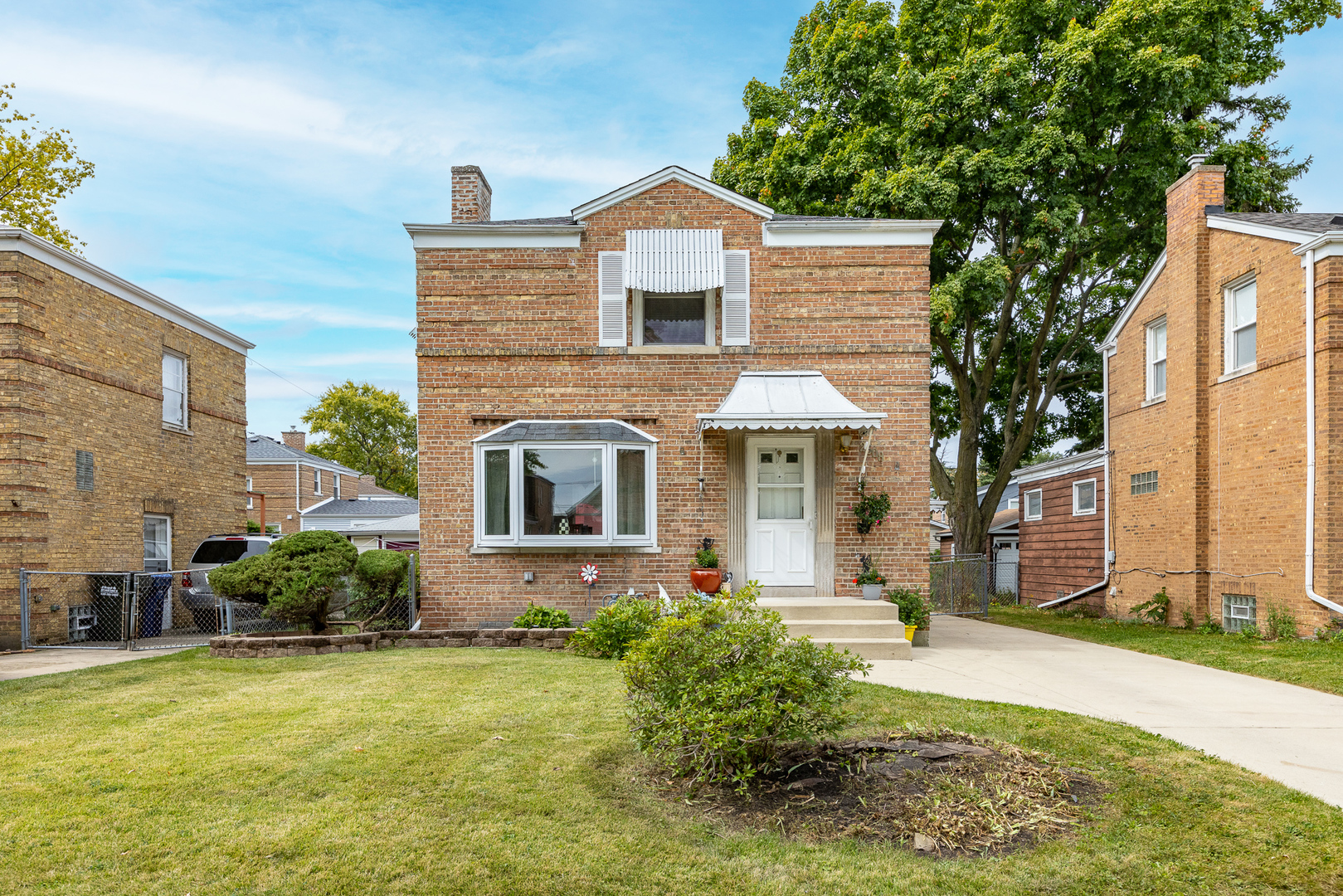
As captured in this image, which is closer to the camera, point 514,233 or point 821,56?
point 514,233

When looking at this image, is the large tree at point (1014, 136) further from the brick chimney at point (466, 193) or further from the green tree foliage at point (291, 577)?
the green tree foliage at point (291, 577)

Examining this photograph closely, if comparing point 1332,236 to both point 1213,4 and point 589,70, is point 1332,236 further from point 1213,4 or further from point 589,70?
point 589,70

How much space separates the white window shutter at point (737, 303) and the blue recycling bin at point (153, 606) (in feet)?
35.2

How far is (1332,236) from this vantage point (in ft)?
36.6

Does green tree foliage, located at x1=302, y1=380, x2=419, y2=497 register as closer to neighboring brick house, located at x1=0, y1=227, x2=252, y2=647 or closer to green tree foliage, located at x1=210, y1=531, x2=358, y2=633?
neighboring brick house, located at x1=0, y1=227, x2=252, y2=647

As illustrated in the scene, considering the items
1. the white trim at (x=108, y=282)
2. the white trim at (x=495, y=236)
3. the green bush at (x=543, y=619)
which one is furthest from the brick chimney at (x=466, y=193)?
the green bush at (x=543, y=619)

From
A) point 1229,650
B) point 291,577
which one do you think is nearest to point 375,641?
point 291,577

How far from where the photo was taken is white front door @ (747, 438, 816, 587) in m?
12.1

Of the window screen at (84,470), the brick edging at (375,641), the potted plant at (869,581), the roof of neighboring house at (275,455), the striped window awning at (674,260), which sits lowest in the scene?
the brick edging at (375,641)

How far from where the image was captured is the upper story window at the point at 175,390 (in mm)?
16359

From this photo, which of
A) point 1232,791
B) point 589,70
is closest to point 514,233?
point 589,70

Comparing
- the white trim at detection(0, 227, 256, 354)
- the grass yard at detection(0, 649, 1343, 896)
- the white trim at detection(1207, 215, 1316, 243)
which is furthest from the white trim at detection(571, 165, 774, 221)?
the white trim at detection(0, 227, 256, 354)

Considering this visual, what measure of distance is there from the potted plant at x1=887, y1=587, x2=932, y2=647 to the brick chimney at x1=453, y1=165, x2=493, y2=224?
29.5 ft

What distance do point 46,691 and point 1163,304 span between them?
18324 millimetres
